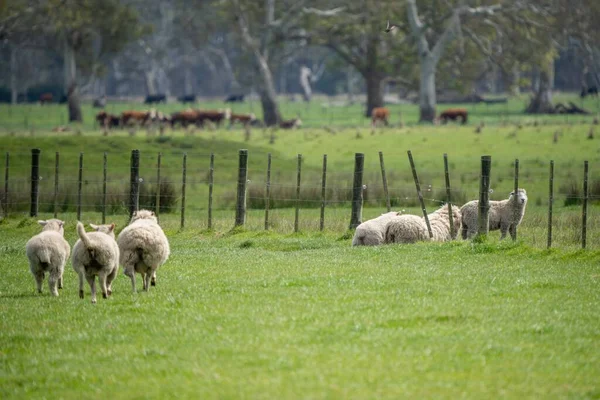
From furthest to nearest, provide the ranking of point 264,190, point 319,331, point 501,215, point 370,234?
point 264,190
point 501,215
point 370,234
point 319,331

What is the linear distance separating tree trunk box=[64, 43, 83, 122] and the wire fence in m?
29.1

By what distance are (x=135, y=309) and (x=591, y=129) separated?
128ft

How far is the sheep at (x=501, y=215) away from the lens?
2122 centimetres

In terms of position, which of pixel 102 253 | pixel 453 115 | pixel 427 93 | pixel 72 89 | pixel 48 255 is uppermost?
pixel 427 93

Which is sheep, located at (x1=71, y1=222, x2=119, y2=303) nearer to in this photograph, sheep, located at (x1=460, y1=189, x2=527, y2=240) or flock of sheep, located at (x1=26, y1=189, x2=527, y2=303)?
flock of sheep, located at (x1=26, y1=189, x2=527, y2=303)

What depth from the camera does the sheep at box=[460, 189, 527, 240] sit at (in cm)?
2122

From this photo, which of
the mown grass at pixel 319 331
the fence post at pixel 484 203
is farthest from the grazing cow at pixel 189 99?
the mown grass at pixel 319 331

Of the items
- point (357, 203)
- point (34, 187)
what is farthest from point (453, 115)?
point (357, 203)

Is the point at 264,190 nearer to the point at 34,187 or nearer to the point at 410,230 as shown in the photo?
the point at 34,187

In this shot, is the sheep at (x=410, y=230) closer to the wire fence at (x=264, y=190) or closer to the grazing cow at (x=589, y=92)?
the wire fence at (x=264, y=190)

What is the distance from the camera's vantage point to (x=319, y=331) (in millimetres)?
11461

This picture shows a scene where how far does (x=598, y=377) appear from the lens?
9680 millimetres

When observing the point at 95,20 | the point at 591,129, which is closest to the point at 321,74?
the point at 95,20

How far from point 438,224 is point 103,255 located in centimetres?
913
